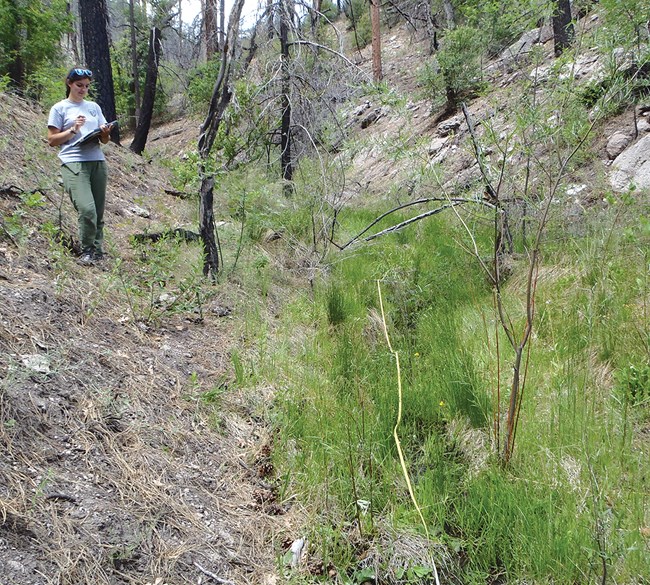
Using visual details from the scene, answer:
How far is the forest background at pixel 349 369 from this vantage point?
6.31 ft

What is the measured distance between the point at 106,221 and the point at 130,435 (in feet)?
12.3

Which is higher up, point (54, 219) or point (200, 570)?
point (54, 219)

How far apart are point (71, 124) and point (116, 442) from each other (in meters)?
3.09

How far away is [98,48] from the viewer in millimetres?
8297

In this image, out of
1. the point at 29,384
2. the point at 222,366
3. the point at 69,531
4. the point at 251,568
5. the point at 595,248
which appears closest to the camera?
the point at 69,531

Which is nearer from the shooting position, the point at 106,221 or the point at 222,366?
the point at 222,366

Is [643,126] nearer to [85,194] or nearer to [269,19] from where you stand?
[269,19]

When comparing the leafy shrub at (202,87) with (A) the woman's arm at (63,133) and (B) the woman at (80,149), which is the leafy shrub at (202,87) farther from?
(A) the woman's arm at (63,133)

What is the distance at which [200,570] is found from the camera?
1936 mm

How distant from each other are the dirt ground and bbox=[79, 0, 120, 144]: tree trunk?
5.38 m

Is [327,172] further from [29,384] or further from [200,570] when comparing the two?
[200,570]

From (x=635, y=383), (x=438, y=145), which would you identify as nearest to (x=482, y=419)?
(x=635, y=383)

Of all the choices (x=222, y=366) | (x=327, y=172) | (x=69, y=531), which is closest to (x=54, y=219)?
(x=222, y=366)

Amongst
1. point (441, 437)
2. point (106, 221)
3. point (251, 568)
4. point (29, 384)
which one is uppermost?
point (106, 221)
